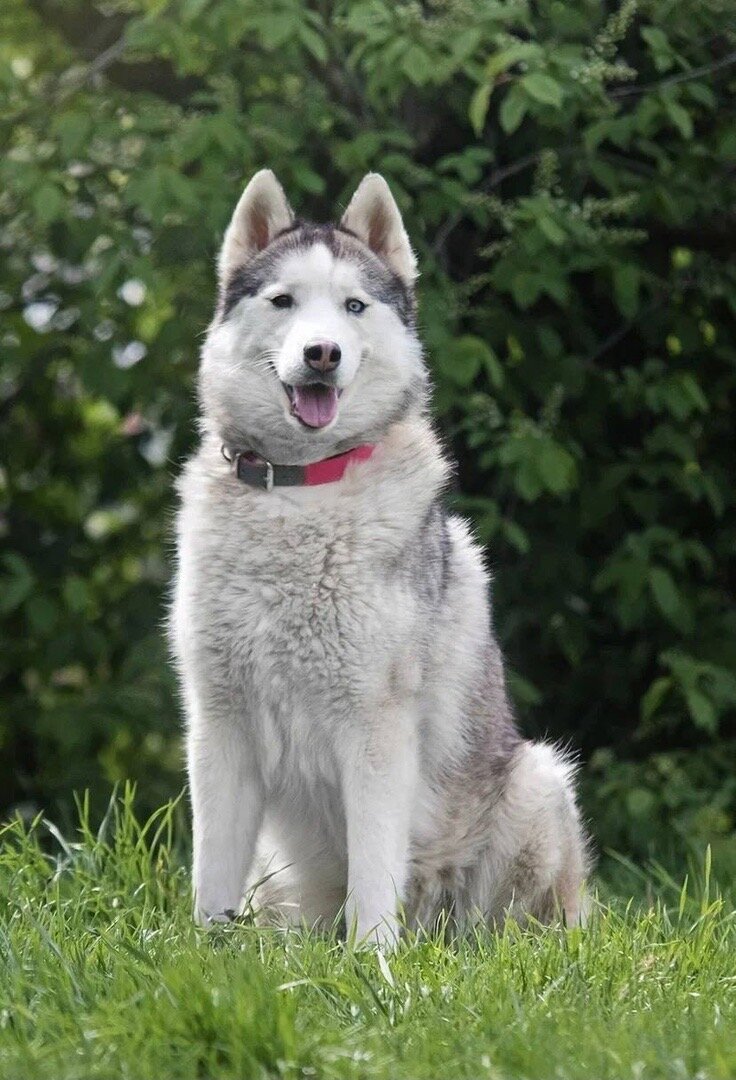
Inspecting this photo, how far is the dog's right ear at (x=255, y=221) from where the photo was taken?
4.21 m

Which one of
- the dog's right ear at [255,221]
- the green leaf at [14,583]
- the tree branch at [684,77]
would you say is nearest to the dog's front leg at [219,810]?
the dog's right ear at [255,221]

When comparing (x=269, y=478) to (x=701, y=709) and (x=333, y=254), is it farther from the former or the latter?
(x=701, y=709)

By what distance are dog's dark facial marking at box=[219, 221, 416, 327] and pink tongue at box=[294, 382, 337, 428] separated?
1.02ft

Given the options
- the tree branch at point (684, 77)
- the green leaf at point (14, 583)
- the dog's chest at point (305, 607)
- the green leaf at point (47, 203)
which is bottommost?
the green leaf at point (14, 583)

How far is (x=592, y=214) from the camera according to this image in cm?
557

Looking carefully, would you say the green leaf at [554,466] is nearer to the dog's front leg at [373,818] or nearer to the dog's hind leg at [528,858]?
the dog's hind leg at [528,858]

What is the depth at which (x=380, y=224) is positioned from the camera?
14.1 feet

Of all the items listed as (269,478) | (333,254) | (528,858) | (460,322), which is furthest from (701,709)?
(333,254)

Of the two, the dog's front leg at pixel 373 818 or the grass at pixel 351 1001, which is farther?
the dog's front leg at pixel 373 818

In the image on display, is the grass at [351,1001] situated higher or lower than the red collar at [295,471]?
lower

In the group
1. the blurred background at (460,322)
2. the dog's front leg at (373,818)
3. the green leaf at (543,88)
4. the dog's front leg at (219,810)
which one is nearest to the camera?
the dog's front leg at (373,818)

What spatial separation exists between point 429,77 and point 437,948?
291 cm

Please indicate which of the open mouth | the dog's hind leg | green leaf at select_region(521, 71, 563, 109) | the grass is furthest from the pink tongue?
green leaf at select_region(521, 71, 563, 109)

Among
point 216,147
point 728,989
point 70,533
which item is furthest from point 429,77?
point 728,989
